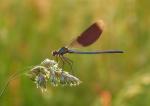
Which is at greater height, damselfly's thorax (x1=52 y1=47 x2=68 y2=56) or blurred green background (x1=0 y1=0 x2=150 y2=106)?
blurred green background (x1=0 y1=0 x2=150 y2=106)

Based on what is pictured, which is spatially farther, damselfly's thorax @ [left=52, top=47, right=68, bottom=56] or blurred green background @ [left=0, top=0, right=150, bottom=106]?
blurred green background @ [left=0, top=0, right=150, bottom=106]

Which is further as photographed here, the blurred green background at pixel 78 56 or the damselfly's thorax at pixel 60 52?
the blurred green background at pixel 78 56

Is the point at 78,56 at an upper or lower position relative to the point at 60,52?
upper

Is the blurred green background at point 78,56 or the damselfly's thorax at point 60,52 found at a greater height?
the blurred green background at point 78,56

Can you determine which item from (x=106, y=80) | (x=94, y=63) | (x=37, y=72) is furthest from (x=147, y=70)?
(x=37, y=72)

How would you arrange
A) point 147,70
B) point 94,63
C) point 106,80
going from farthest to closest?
point 94,63 → point 106,80 → point 147,70

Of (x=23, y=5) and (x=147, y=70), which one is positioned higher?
(x=23, y=5)

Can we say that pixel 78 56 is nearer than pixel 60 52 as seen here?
No

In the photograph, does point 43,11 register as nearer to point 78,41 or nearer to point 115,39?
point 115,39
